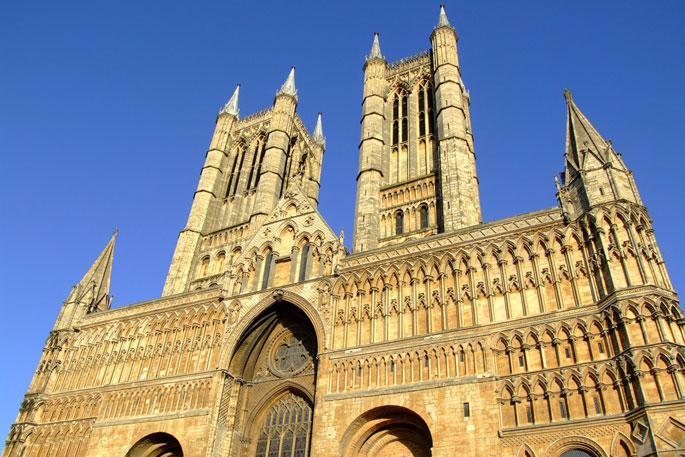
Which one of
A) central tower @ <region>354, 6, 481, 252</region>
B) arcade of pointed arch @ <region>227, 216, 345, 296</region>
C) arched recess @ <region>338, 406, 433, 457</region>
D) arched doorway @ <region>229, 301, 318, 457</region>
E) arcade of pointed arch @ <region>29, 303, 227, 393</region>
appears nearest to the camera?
arched recess @ <region>338, 406, 433, 457</region>

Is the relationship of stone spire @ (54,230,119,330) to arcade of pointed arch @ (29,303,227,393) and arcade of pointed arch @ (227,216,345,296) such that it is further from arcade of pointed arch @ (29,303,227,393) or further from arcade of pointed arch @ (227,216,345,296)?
arcade of pointed arch @ (227,216,345,296)

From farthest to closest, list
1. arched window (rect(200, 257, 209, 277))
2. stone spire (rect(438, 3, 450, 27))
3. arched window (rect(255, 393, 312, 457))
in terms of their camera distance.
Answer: stone spire (rect(438, 3, 450, 27)) < arched window (rect(200, 257, 209, 277)) < arched window (rect(255, 393, 312, 457))

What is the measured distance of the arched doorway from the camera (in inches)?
762

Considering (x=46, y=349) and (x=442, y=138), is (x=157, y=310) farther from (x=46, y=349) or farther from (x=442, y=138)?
(x=442, y=138)

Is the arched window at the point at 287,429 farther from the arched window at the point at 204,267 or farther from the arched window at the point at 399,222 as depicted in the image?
the arched window at the point at 204,267

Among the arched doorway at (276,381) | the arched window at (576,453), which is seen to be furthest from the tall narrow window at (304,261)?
the arched window at (576,453)

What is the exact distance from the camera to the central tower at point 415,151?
28.8 m

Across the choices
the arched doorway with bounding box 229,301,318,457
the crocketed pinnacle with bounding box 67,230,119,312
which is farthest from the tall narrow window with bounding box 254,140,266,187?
the arched doorway with bounding box 229,301,318,457

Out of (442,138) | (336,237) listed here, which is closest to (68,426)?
(336,237)

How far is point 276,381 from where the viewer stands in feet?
67.4

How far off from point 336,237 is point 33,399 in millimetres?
15871

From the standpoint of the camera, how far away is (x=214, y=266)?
3425cm

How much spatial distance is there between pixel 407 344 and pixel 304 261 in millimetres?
6336

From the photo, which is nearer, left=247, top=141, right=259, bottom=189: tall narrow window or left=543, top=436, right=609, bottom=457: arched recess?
left=543, top=436, right=609, bottom=457: arched recess
